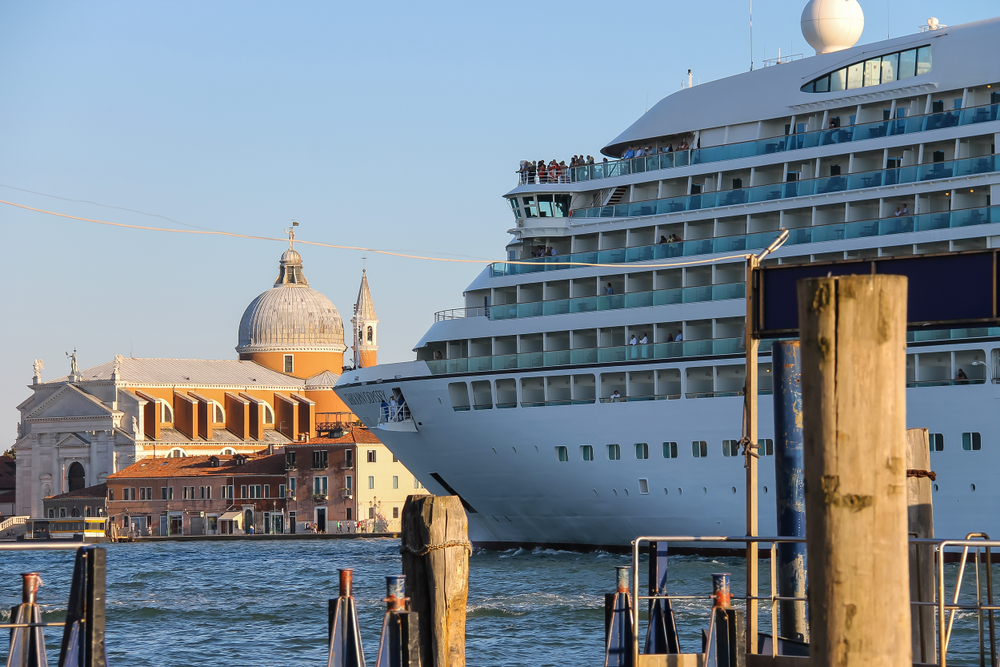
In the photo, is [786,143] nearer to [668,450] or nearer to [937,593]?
[668,450]

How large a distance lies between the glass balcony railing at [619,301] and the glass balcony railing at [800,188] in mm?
2081

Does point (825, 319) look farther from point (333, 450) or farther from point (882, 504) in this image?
point (333, 450)

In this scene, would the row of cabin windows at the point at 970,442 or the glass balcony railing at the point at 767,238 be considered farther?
the glass balcony railing at the point at 767,238

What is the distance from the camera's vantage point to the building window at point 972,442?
2562 centimetres

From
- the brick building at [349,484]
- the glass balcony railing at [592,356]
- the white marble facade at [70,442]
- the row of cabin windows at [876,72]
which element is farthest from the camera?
the white marble facade at [70,442]

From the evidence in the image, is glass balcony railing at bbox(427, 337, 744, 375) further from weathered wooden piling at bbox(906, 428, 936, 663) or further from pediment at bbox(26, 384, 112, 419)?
pediment at bbox(26, 384, 112, 419)

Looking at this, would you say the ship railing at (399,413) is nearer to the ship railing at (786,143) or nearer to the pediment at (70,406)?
the ship railing at (786,143)

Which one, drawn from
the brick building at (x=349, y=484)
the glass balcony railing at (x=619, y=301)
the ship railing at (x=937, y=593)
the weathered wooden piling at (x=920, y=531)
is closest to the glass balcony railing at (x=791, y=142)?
the glass balcony railing at (x=619, y=301)

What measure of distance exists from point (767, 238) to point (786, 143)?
7.05 feet

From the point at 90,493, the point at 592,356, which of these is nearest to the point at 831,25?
the point at 592,356

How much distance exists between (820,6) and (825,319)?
90.3 feet

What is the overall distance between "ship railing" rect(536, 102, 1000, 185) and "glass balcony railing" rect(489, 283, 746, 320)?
3170 mm

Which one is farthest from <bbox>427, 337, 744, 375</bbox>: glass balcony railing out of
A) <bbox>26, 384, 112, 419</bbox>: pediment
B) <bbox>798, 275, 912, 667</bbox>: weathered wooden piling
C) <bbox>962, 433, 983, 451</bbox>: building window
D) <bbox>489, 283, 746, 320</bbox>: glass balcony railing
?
<bbox>26, 384, 112, 419</bbox>: pediment

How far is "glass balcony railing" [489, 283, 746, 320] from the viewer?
29391 millimetres
